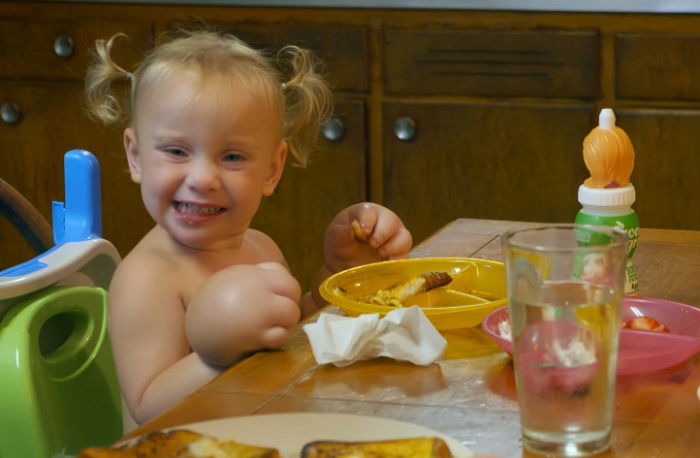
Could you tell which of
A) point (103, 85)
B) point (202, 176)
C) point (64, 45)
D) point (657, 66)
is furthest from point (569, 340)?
point (64, 45)

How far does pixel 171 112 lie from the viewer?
1162mm

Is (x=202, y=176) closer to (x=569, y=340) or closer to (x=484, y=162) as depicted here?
(x=569, y=340)

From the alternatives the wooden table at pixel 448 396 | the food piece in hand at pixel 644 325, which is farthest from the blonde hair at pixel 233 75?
the food piece in hand at pixel 644 325

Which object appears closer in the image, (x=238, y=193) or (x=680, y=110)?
(x=238, y=193)

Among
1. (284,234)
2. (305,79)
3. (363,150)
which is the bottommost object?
(284,234)

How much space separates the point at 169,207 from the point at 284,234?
1535mm

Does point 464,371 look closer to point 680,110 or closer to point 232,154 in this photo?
point 232,154

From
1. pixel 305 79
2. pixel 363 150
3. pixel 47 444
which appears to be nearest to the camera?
pixel 47 444

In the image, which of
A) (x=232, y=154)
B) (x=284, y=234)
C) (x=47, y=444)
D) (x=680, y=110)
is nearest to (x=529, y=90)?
(x=680, y=110)

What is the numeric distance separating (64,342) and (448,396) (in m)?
0.59

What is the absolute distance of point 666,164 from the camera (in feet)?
7.86

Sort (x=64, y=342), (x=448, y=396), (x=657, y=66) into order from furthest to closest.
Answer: (x=657, y=66)
(x=64, y=342)
(x=448, y=396)

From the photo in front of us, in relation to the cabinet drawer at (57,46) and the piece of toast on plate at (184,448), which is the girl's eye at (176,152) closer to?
the piece of toast on plate at (184,448)

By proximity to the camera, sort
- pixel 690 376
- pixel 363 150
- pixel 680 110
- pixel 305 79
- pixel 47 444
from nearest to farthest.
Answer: pixel 690 376
pixel 47 444
pixel 305 79
pixel 680 110
pixel 363 150
